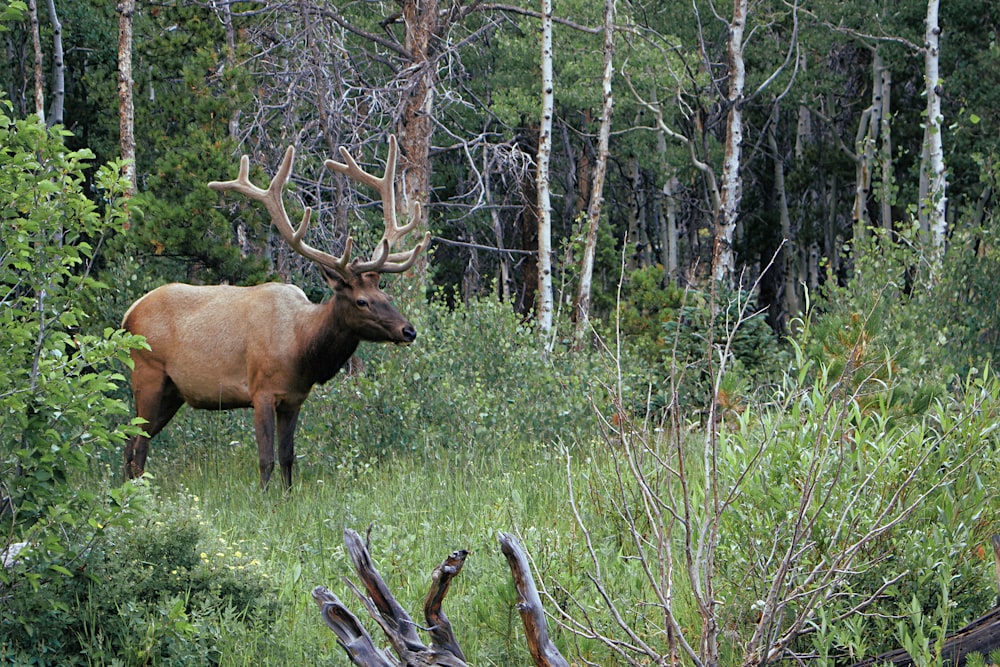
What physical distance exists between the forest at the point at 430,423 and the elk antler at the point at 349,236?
1.2 inches

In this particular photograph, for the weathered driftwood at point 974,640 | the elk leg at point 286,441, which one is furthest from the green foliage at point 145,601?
the elk leg at point 286,441

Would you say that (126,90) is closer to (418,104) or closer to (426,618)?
(418,104)

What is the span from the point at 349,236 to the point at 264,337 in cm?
109

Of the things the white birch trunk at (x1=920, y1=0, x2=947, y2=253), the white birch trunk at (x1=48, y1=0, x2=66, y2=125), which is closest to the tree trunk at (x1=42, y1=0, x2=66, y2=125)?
the white birch trunk at (x1=48, y1=0, x2=66, y2=125)

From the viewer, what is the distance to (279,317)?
336 inches

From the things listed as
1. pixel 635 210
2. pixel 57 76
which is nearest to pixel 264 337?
pixel 57 76

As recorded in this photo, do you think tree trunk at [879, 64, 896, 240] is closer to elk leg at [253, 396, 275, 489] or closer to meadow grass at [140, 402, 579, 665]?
meadow grass at [140, 402, 579, 665]

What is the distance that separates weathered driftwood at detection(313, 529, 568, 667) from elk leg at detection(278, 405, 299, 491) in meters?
4.75

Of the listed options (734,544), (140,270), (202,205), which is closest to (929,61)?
(202,205)

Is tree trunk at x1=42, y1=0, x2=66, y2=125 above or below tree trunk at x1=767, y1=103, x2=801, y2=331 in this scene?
above

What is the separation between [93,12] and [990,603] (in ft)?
65.7

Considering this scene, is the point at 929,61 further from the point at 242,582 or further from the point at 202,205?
the point at 242,582

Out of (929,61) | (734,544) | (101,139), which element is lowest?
(734,544)

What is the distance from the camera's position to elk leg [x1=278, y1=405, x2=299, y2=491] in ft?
27.5
